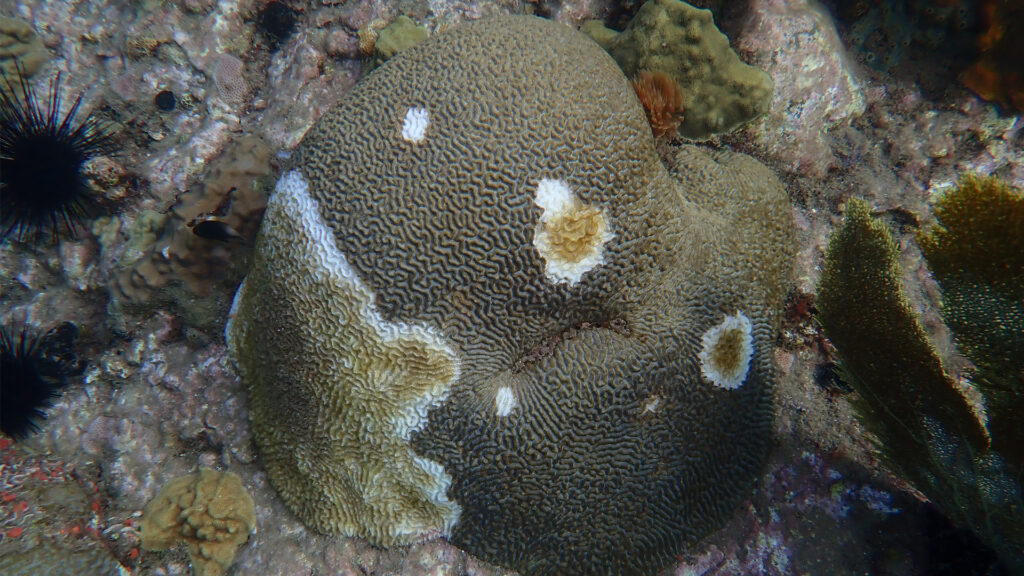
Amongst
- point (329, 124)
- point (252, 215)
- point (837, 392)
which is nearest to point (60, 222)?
point (252, 215)

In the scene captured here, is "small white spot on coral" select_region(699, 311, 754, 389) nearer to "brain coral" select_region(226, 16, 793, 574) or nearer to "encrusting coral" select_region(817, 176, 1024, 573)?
"brain coral" select_region(226, 16, 793, 574)

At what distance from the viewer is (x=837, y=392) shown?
2.64 meters

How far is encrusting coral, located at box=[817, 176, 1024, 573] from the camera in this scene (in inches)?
73.3

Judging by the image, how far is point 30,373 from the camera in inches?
138

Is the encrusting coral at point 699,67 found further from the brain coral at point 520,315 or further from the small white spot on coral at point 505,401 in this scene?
the small white spot on coral at point 505,401

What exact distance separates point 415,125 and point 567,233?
97cm

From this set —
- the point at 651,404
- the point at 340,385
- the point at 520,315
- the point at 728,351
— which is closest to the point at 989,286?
the point at 728,351

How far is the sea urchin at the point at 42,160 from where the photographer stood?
3.43 meters

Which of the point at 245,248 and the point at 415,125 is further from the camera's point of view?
the point at 245,248

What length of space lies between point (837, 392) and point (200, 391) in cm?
398

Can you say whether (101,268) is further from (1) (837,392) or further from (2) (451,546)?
(1) (837,392)

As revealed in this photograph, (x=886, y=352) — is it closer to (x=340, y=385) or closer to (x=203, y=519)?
(x=340, y=385)

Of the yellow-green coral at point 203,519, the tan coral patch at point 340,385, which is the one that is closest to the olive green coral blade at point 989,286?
the tan coral patch at point 340,385

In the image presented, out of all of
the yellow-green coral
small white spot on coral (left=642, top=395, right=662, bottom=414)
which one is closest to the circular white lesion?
small white spot on coral (left=642, top=395, right=662, bottom=414)
